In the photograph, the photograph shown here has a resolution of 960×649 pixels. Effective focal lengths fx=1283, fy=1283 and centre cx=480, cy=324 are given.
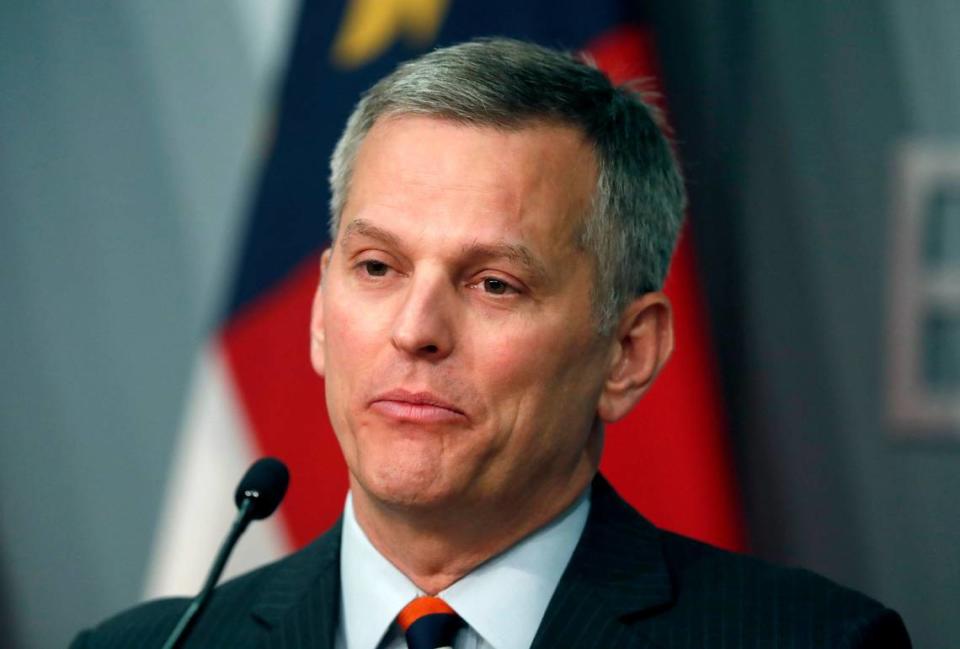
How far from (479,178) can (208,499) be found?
1.96 meters

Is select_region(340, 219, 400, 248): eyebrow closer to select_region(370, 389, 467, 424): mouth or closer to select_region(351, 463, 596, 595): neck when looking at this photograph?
select_region(370, 389, 467, 424): mouth


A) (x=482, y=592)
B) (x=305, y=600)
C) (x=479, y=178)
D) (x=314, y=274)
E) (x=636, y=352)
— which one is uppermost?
(x=479, y=178)

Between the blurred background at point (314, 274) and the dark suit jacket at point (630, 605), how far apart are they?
1324 mm

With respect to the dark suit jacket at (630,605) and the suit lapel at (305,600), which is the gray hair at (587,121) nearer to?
the dark suit jacket at (630,605)

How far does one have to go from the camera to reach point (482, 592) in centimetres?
176

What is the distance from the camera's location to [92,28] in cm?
377

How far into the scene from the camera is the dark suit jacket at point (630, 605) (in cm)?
172

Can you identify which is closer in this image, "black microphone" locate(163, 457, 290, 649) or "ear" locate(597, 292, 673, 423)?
"black microphone" locate(163, 457, 290, 649)

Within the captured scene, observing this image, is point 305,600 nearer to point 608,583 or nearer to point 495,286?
point 608,583

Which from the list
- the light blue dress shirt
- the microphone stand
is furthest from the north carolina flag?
the microphone stand

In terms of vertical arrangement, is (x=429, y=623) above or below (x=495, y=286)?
below

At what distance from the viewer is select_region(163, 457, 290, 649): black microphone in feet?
5.37

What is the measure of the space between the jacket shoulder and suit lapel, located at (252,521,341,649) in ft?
1.60

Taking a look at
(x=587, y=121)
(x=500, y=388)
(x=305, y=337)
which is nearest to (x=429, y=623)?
(x=500, y=388)
